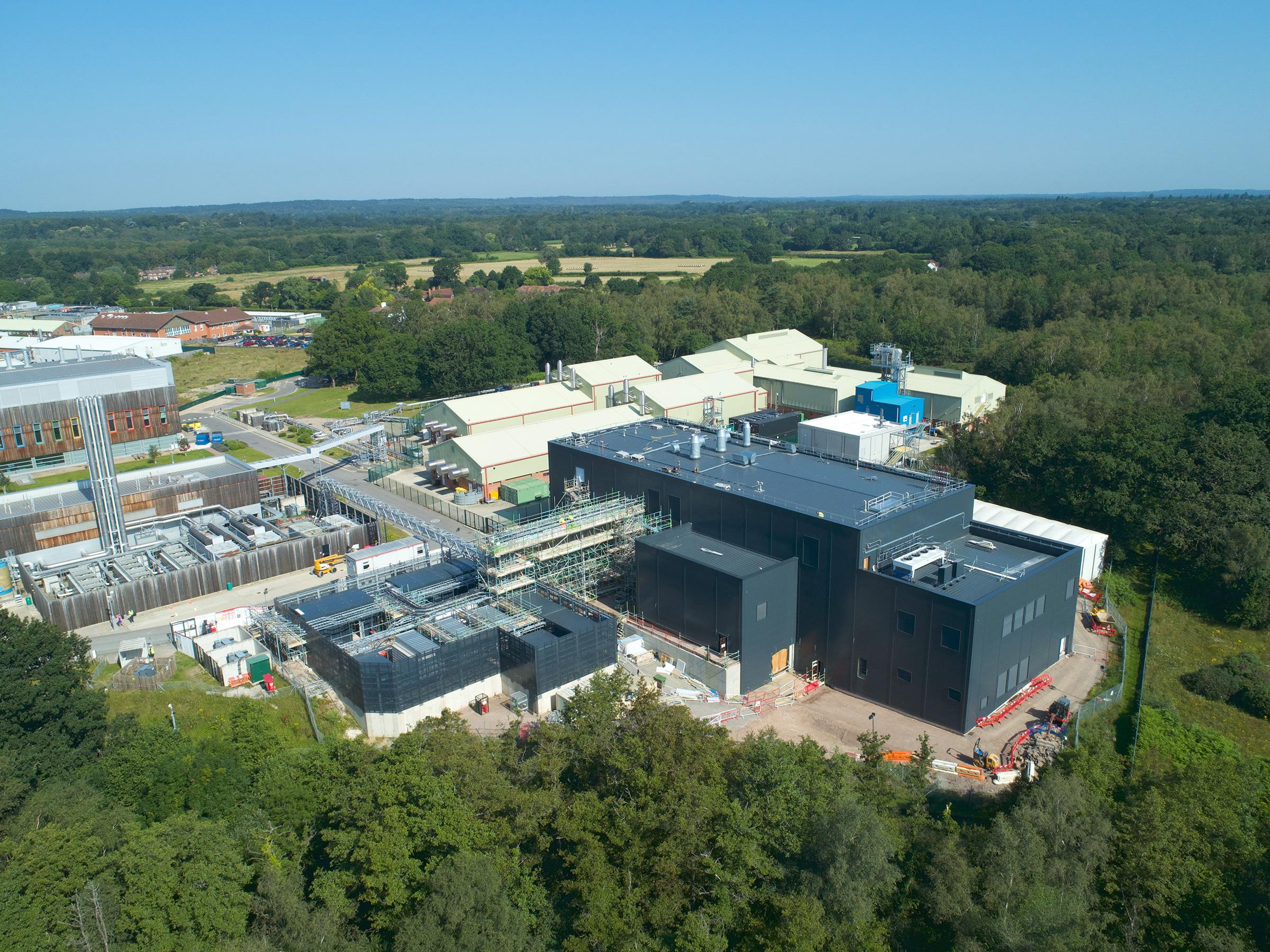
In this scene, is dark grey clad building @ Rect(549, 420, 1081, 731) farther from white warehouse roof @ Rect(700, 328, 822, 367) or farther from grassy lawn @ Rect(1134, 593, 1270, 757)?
white warehouse roof @ Rect(700, 328, 822, 367)

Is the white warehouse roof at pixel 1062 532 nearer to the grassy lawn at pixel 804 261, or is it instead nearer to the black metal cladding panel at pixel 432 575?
the black metal cladding panel at pixel 432 575

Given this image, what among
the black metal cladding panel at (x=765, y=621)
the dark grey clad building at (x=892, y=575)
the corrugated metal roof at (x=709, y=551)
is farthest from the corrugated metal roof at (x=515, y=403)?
the black metal cladding panel at (x=765, y=621)

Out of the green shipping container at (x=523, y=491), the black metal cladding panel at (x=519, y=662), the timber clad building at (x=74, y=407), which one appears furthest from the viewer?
the timber clad building at (x=74, y=407)

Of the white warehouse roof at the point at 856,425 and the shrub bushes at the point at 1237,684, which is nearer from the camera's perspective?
the shrub bushes at the point at 1237,684

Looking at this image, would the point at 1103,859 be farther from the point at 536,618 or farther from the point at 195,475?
the point at 195,475

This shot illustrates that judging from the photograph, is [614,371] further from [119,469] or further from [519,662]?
[519,662]

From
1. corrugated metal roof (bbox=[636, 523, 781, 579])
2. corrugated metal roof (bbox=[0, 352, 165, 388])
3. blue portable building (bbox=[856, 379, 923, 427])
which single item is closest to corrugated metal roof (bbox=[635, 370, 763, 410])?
blue portable building (bbox=[856, 379, 923, 427])
